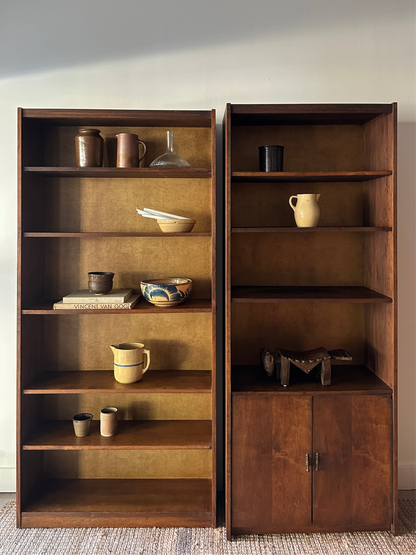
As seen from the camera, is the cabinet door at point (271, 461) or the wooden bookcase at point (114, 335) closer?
the cabinet door at point (271, 461)

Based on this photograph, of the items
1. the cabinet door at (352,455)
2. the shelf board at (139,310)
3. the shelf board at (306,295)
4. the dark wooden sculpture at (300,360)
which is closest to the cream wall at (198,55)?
the shelf board at (139,310)

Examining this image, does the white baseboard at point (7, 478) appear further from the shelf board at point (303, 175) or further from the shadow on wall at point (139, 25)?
the shadow on wall at point (139, 25)

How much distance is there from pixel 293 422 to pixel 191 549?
2.29 feet

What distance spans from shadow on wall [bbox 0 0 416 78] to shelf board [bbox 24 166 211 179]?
2.10 feet

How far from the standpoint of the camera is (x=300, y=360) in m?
2.09

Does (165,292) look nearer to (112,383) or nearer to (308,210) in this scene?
(112,383)

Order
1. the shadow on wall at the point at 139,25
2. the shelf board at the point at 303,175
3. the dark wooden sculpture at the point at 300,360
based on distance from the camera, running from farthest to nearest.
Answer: the shadow on wall at the point at 139,25
the dark wooden sculpture at the point at 300,360
the shelf board at the point at 303,175

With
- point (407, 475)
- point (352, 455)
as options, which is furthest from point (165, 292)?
point (407, 475)

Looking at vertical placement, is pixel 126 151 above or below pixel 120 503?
above

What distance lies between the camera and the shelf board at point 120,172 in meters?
2.04

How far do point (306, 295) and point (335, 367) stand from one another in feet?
1.68

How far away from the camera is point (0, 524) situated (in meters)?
2.15

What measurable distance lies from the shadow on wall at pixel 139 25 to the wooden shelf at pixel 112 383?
1.58 m

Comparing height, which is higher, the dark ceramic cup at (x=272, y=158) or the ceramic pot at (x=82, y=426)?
the dark ceramic cup at (x=272, y=158)
